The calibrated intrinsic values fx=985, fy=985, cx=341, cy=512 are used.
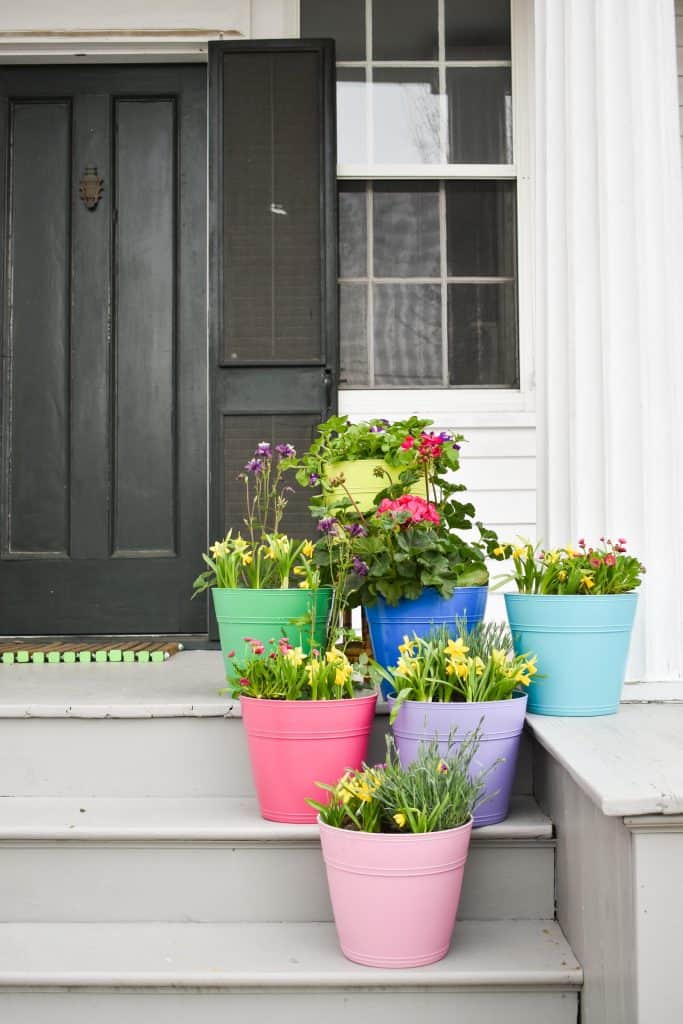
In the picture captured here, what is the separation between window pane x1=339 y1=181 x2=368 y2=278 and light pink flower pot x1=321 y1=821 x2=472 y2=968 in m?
2.37

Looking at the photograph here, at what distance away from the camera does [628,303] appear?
2.14m

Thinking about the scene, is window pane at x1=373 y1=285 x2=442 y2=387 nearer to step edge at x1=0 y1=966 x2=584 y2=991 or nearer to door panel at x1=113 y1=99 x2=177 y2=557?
→ door panel at x1=113 y1=99 x2=177 y2=557

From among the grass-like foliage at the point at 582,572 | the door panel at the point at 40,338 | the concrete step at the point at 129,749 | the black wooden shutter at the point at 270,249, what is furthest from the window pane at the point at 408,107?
the concrete step at the point at 129,749

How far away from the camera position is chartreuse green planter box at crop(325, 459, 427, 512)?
2.32m

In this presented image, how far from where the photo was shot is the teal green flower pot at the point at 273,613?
2.11m

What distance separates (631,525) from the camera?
212cm

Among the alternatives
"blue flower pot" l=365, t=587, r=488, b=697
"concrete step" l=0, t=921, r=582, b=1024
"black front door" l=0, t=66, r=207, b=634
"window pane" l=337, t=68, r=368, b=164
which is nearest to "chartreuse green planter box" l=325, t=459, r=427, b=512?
"blue flower pot" l=365, t=587, r=488, b=697

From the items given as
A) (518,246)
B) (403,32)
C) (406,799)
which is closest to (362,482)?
(406,799)

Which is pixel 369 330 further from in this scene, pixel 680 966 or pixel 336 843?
pixel 680 966

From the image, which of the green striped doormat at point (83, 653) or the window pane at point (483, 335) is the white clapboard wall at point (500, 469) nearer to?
the window pane at point (483, 335)

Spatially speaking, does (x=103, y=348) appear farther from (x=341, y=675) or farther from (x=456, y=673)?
(x=456, y=673)

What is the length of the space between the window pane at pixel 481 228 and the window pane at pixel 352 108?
375mm

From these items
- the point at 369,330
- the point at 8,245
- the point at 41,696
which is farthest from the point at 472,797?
the point at 8,245

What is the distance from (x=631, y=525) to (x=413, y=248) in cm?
175
